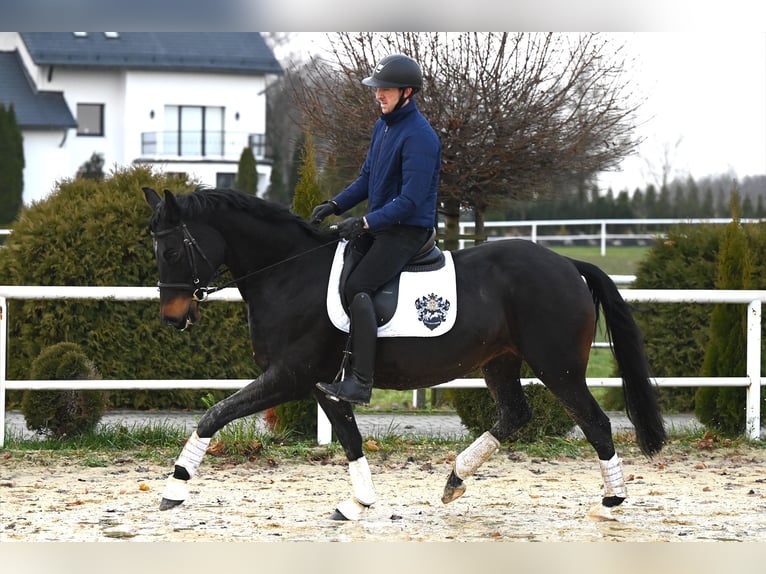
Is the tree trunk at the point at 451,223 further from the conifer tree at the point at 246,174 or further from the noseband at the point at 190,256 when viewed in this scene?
the conifer tree at the point at 246,174

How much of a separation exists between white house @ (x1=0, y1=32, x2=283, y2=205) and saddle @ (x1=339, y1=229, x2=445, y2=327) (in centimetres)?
4273

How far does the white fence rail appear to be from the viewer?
28.9ft

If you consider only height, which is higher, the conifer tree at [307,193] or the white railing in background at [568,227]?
the white railing in background at [568,227]

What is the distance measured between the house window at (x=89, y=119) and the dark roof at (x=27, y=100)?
152cm

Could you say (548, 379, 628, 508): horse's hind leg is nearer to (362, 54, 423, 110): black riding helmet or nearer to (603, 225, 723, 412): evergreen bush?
(362, 54, 423, 110): black riding helmet

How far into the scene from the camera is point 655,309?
1146 centimetres

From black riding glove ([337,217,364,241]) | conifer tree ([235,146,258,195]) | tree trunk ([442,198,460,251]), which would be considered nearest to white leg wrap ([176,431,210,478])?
black riding glove ([337,217,364,241])

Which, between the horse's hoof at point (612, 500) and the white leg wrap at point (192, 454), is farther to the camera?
the horse's hoof at point (612, 500)

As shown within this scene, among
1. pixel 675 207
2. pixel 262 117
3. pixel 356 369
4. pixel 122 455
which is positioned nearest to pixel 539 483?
pixel 356 369

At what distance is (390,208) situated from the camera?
6.37m

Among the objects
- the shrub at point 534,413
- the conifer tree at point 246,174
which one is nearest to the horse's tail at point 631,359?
the shrub at point 534,413

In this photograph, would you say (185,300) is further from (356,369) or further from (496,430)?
(496,430)

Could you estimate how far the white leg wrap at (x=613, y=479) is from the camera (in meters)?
6.63

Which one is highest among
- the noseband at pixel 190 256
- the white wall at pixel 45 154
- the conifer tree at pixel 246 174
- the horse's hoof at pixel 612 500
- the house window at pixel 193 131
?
the house window at pixel 193 131
